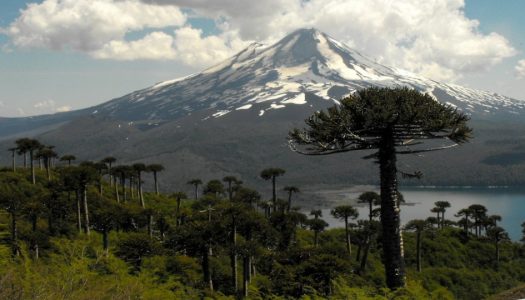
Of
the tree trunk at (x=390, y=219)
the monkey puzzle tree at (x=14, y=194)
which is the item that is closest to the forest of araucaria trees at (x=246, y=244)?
the tree trunk at (x=390, y=219)

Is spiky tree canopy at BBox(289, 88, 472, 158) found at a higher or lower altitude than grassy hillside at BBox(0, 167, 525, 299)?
higher

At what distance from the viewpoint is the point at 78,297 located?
35.3 ft

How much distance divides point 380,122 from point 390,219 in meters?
3.86

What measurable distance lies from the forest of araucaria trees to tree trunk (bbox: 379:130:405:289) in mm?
41

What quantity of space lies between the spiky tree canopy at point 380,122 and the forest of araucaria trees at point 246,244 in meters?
0.05


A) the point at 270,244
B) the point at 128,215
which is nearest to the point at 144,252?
the point at 128,215

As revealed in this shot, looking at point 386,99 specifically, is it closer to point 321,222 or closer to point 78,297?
point 78,297

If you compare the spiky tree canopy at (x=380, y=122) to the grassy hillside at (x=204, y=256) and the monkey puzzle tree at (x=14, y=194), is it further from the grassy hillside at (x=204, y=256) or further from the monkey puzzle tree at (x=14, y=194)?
the monkey puzzle tree at (x=14, y=194)

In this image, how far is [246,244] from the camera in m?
48.3

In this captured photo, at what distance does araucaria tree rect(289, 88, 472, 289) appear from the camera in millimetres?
18016

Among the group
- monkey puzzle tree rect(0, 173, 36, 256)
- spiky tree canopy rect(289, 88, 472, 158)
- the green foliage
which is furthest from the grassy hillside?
spiky tree canopy rect(289, 88, 472, 158)

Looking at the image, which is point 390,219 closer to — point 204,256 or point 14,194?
point 204,256

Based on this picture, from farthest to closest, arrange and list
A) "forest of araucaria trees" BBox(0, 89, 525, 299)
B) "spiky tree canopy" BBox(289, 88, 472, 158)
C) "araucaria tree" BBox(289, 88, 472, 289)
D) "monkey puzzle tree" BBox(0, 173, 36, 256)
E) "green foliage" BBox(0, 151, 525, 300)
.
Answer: "monkey puzzle tree" BBox(0, 173, 36, 256) → "araucaria tree" BBox(289, 88, 472, 289) → "spiky tree canopy" BBox(289, 88, 472, 158) → "forest of araucaria trees" BBox(0, 89, 525, 299) → "green foliage" BBox(0, 151, 525, 300)

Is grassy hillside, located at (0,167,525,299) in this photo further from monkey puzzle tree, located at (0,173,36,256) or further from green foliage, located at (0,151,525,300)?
monkey puzzle tree, located at (0,173,36,256)
